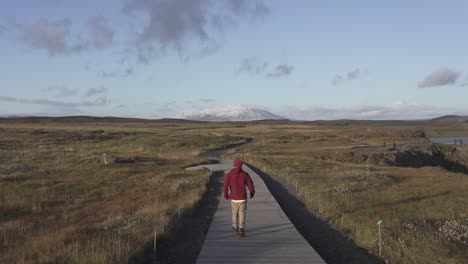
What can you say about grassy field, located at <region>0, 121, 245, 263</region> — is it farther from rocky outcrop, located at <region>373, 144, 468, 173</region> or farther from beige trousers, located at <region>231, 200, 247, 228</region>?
rocky outcrop, located at <region>373, 144, 468, 173</region>

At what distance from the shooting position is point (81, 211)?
20.6m

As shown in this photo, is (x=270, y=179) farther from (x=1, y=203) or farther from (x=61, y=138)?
(x=61, y=138)

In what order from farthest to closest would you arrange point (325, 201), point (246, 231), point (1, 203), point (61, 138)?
1. point (61, 138)
2. point (1, 203)
3. point (325, 201)
4. point (246, 231)

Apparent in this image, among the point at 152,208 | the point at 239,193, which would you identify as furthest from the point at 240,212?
the point at 152,208

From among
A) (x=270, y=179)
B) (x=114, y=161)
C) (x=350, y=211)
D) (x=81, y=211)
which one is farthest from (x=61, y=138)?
(x=350, y=211)

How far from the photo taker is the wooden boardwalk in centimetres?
1061

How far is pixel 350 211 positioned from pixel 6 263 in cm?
1108

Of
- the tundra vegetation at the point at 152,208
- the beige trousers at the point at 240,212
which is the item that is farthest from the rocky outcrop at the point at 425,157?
the beige trousers at the point at 240,212

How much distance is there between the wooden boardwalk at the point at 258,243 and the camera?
10607 mm

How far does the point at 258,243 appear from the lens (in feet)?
39.9

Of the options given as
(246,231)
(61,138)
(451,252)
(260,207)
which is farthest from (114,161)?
(61,138)

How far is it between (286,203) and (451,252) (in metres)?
9.05

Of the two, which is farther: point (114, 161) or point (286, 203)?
point (114, 161)

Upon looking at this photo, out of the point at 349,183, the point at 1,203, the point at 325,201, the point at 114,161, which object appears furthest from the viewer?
the point at 114,161
